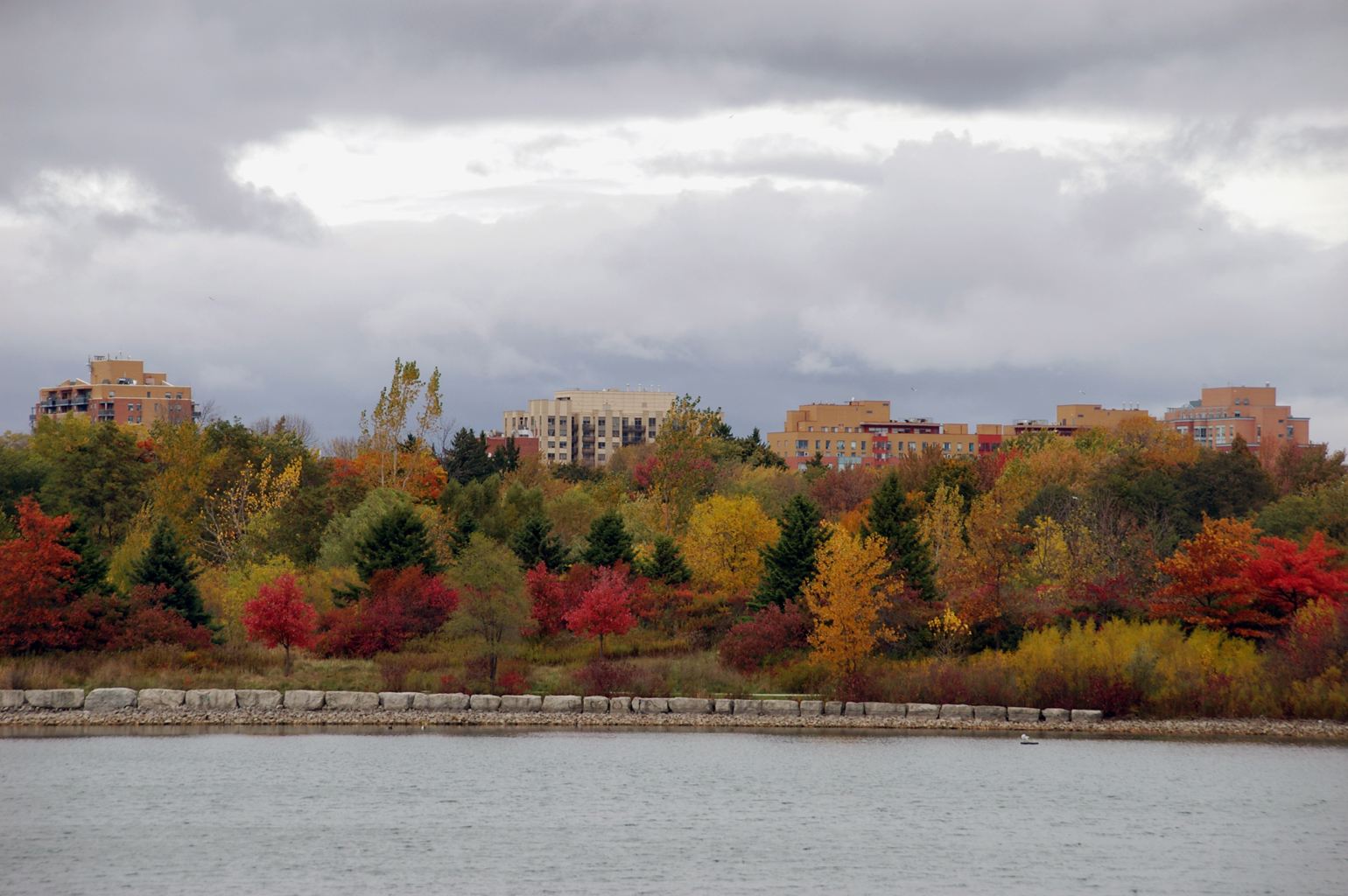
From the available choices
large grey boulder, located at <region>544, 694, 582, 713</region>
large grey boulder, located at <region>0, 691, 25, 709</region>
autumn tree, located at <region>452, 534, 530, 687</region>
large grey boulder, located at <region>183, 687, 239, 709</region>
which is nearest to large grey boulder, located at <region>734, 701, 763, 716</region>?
large grey boulder, located at <region>544, 694, 582, 713</region>

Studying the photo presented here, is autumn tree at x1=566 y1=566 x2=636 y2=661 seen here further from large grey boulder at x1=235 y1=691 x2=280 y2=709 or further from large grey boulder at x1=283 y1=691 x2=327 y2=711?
large grey boulder at x1=235 y1=691 x2=280 y2=709

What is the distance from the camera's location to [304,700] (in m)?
41.9

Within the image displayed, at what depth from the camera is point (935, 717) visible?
4356 centimetres

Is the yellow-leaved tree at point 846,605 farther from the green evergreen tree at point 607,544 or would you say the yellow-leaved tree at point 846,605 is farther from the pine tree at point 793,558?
the green evergreen tree at point 607,544

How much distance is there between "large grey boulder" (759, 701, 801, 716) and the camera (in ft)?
143

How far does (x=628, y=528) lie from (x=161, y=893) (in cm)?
4261

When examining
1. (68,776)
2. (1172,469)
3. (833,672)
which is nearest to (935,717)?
(833,672)

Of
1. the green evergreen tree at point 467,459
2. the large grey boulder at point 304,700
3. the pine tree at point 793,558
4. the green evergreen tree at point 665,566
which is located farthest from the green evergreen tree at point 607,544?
the green evergreen tree at point 467,459

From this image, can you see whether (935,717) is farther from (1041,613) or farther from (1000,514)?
(1000,514)

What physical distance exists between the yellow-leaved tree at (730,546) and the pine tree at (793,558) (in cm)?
512

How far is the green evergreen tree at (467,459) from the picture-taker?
9853 centimetres

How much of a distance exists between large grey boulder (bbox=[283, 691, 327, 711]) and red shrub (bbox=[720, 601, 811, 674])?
1517 cm

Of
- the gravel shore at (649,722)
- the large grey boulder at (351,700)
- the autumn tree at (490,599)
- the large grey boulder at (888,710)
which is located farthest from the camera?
the autumn tree at (490,599)

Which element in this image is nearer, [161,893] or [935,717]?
[161,893]
